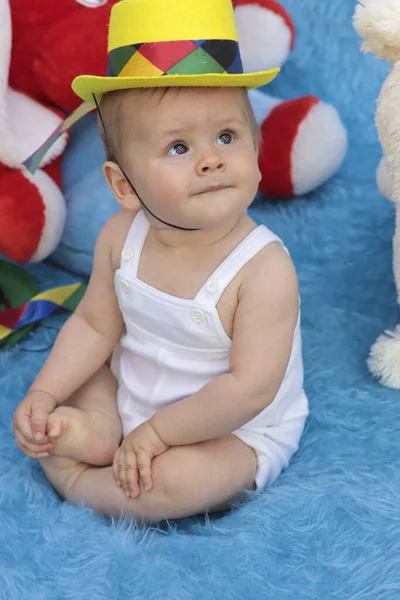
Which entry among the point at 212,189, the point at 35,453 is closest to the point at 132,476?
the point at 35,453

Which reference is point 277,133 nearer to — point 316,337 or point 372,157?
point 372,157

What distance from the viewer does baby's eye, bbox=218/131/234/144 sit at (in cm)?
91

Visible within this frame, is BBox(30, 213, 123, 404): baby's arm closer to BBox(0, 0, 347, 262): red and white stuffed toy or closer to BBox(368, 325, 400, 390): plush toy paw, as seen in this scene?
BBox(0, 0, 347, 262): red and white stuffed toy

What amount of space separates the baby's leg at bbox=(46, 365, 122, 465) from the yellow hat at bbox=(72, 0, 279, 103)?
40cm

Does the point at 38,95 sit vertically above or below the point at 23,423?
above

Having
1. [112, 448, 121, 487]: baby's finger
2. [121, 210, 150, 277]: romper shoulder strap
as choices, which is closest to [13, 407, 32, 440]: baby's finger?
[112, 448, 121, 487]: baby's finger

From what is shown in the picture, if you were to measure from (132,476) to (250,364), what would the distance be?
0.61 feet

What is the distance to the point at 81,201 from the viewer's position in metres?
1.37

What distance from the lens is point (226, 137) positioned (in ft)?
2.99

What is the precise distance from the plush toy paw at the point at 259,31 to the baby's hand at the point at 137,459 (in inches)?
32.5

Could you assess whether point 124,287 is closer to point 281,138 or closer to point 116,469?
point 116,469

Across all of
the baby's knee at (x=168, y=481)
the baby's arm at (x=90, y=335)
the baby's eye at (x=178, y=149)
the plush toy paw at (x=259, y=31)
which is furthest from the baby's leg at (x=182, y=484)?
the plush toy paw at (x=259, y=31)

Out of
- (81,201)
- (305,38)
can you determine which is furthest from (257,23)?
(81,201)

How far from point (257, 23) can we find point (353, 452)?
852mm
